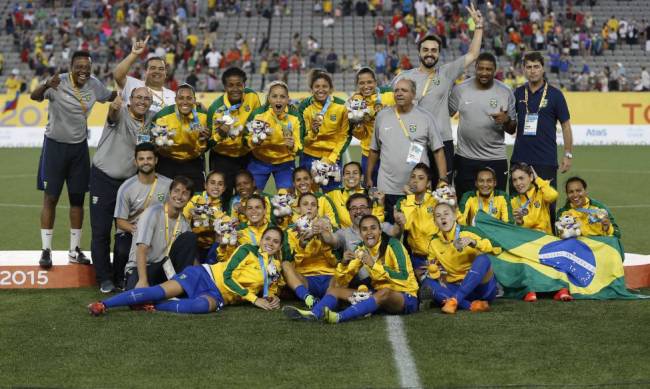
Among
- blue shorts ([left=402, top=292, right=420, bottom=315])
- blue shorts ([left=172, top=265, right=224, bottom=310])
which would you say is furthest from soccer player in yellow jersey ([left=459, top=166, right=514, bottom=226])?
blue shorts ([left=172, top=265, right=224, bottom=310])

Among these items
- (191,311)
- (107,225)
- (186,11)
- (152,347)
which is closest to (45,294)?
(107,225)

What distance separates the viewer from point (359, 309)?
8.23 meters

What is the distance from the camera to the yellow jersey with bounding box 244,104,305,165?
10039mm

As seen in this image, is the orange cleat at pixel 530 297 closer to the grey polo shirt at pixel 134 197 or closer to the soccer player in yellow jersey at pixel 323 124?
the soccer player in yellow jersey at pixel 323 124

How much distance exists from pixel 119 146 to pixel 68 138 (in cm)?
53

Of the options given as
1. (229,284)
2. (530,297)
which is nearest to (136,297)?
(229,284)

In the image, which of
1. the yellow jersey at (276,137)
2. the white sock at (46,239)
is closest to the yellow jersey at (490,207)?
the yellow jersey at (276,137)

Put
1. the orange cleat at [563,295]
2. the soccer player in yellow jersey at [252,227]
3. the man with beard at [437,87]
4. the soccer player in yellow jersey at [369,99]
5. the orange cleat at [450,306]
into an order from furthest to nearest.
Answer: the soccer player in yellow jersey at [369,99] < the man with beard at [437,87] < the soccer player in yellow jersey at [252,227] < the orange cleat at [563,295] < the orange cleat at [450,306]

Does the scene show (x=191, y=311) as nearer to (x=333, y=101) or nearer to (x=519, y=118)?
(x=333, y=101)

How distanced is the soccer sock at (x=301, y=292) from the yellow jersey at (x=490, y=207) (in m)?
1.79

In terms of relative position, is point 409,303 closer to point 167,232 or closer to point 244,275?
point 244,275

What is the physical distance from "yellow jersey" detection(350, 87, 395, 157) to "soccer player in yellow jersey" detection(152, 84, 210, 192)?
156 centimetres

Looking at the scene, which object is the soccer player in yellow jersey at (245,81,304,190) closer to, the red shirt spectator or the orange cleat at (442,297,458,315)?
the orange cleat at (442,297,458,315)

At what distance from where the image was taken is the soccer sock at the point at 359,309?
26.8 feet
